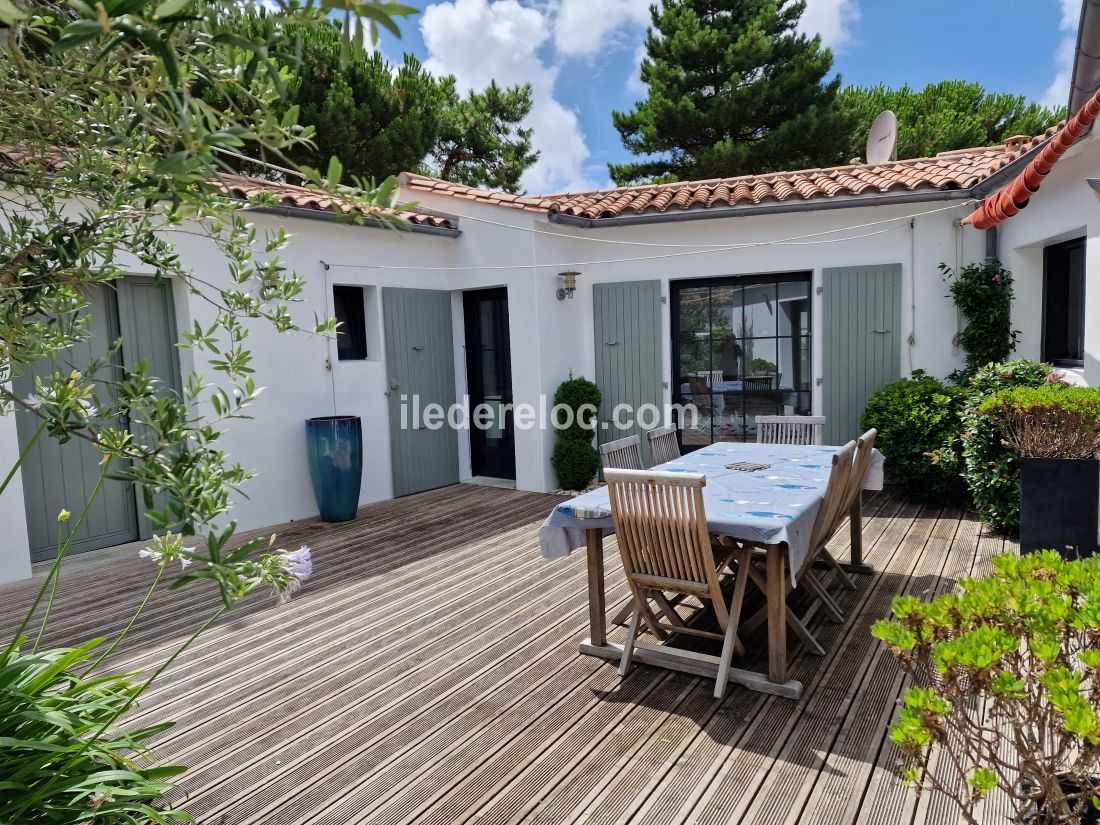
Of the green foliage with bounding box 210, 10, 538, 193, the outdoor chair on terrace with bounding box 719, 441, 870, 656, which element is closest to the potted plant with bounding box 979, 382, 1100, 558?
the outdoor chair on terrace with bounding box 719, 441, 870, 656

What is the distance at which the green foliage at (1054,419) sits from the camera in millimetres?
4367

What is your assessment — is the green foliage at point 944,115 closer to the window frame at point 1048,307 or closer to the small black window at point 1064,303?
the window frame at point 1048,307

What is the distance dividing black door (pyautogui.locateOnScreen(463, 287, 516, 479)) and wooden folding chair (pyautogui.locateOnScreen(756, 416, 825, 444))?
3147 millimetres

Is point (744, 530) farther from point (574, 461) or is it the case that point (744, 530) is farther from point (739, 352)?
point (739, 352)

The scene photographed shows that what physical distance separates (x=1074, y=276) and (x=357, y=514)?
258 inches

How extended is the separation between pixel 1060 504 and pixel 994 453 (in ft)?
2.24

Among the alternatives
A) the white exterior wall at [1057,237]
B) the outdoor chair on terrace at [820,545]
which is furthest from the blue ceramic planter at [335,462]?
the white exterior wall at [1057,237]

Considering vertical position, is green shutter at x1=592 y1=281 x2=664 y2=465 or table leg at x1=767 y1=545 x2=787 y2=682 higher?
green shutter at x1=592 y1=281 x2=664 y2=465

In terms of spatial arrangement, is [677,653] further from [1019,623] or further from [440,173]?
[440,173]

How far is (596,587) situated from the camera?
3.61 m

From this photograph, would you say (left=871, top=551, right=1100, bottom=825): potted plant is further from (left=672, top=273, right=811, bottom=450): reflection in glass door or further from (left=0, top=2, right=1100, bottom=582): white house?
(left=672, top=273, right=811, bottom=450): reflection in glass door

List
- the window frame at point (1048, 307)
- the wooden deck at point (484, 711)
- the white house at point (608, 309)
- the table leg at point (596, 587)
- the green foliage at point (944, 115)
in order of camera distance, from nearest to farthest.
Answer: the wooden deck at point (484, 711) < the table leg at point (596, 587) < the window frame at point (1048, 307) < the white house at point (608, 309) < the green foliage at point (944, 115)

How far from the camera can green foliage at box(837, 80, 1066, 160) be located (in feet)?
50.6

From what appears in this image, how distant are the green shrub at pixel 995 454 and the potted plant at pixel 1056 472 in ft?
1.09
